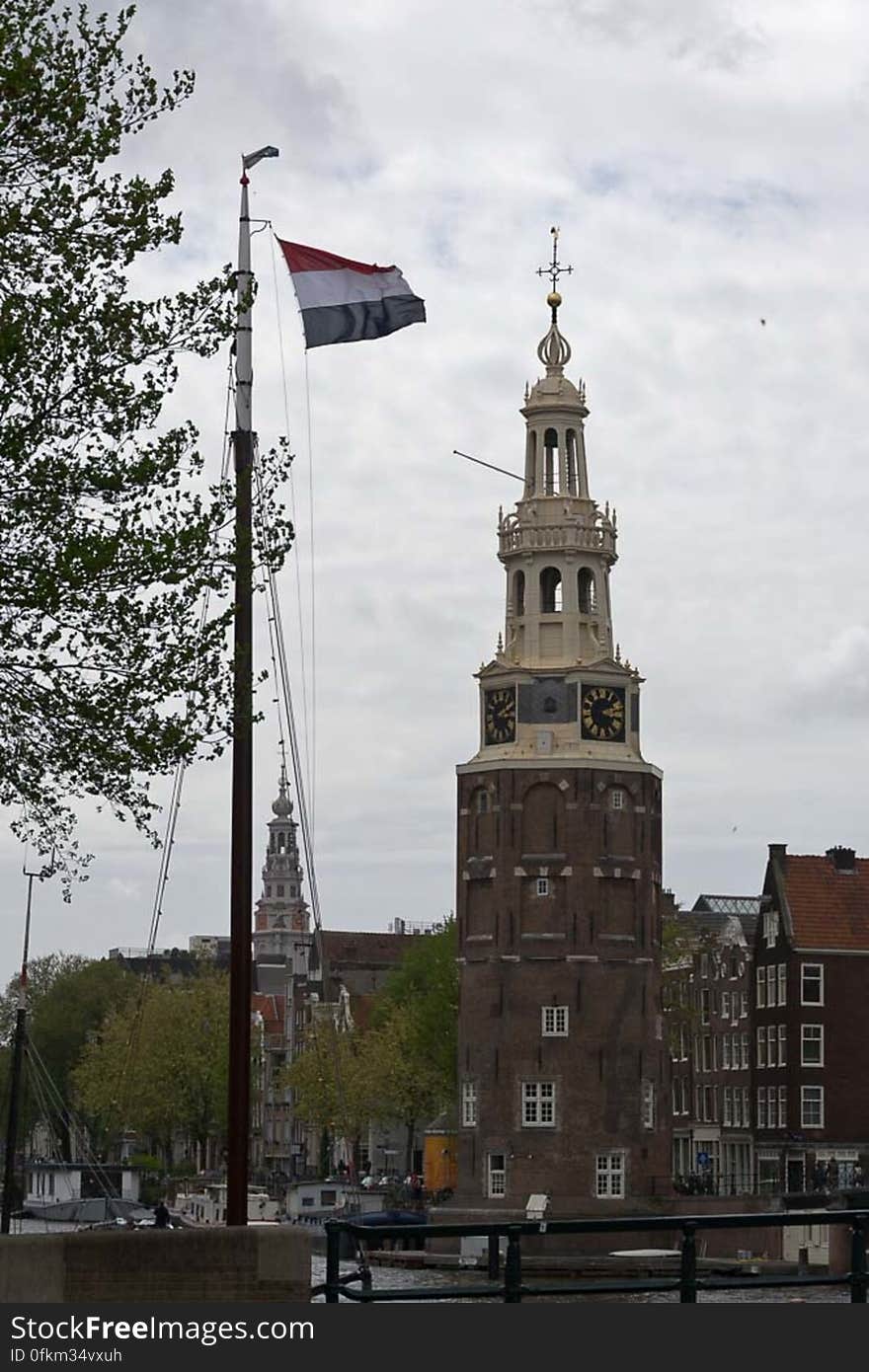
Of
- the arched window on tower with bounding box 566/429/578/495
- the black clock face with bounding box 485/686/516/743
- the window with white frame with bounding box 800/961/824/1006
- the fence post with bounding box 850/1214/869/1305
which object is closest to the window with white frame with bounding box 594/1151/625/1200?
the window with white frame with bounding box 800/961/824/1006

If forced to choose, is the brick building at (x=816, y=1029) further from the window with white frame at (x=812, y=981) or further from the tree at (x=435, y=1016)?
the tree at (x=435, y=1016)

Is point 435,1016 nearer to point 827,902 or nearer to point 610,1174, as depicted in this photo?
point 827,902

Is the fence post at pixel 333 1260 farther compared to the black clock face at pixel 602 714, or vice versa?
the black clock face at pixel 602 714

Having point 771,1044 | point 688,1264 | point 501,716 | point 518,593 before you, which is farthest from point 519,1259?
point 771,1044

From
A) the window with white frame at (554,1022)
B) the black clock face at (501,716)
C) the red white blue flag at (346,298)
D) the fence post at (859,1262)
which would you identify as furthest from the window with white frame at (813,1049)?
the fence post at (859,1262)

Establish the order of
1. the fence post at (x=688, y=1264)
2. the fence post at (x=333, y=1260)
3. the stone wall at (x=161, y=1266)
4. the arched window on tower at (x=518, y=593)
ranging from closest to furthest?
the fence post at (x=333, y=1260) < the fence post at (x=688, y=1264) < the stone wall at (x=161, y=1266) < the arched window on tower at (x=518, y=593)

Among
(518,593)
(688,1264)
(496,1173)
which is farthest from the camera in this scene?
(518,593)

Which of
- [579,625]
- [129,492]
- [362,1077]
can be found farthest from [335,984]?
[129,492]

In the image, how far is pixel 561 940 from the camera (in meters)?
98.8

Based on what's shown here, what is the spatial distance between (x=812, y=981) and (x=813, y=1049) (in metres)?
2.84

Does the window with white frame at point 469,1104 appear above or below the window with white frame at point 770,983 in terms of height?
below

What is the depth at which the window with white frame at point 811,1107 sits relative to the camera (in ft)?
351

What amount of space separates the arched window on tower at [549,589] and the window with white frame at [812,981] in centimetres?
1879

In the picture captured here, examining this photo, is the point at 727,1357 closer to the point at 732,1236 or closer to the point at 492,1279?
the point at 492,1279
